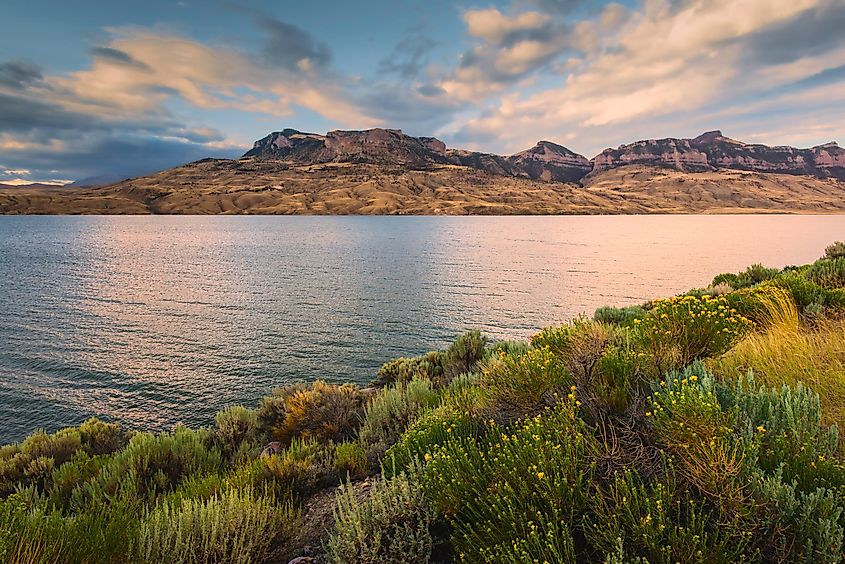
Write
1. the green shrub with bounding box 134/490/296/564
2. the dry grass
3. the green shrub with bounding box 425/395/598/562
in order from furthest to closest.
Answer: the dry grass
the green shrub with bounding box 134/490/296/564
the green shrub with bounding box 425/395/598/562

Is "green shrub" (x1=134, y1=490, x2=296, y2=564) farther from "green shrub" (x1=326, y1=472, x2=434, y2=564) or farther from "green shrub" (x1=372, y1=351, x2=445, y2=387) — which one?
"green shrub" (x1=372, y1=351, x2=445, y2=387)

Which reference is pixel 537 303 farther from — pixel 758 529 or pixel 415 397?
pixel 758 529

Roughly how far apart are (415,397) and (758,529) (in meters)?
6.06

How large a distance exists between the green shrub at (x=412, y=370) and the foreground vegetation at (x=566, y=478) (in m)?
5.83

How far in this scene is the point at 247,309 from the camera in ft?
99.8

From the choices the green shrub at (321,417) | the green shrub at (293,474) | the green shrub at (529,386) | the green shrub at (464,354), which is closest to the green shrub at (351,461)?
the green shrub at (293,474)

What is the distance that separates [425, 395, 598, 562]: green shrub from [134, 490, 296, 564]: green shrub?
1.65m

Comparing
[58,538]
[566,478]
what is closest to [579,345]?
[566,478]

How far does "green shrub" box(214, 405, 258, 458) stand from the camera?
9016 millimetres

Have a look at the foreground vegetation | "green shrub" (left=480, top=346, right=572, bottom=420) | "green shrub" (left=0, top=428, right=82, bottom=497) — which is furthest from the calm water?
"green shrub" (left=480, top=346, right=572, bottom=420)

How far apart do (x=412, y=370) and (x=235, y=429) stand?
5674mm

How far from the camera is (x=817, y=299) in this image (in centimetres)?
924

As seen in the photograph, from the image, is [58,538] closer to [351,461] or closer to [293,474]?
[293,474]

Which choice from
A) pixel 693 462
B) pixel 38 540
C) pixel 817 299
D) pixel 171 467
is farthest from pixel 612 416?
pixel 817 299
